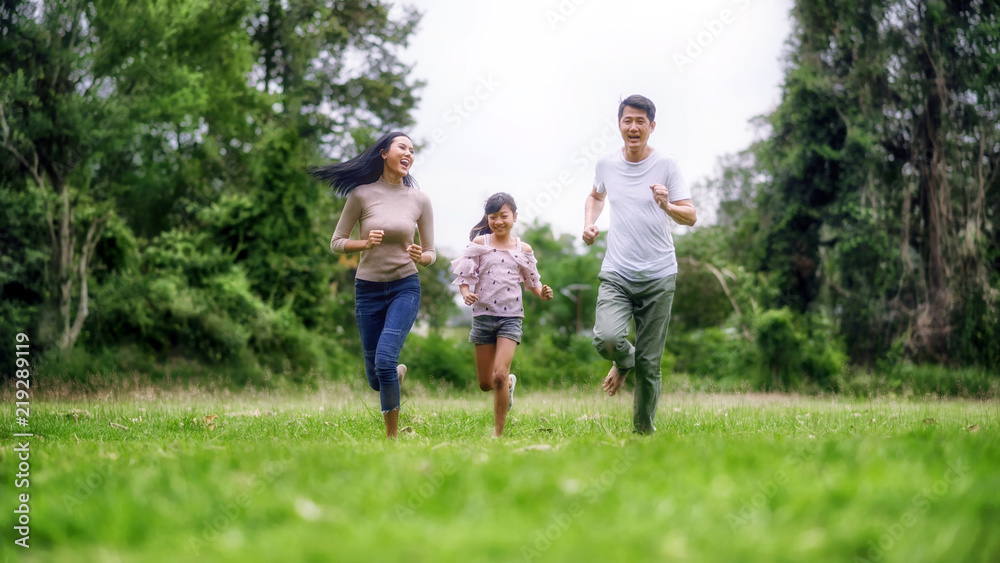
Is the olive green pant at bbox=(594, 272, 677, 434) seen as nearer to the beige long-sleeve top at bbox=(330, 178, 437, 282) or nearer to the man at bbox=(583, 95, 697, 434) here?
the man at bbox=(583, 95, 697, 434)

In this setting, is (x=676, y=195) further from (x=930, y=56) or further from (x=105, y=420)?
(x=930, y=56)

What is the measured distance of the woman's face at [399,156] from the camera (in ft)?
21.0

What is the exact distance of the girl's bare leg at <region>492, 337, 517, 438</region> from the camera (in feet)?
20.3

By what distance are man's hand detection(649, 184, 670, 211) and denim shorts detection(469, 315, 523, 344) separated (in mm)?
1471

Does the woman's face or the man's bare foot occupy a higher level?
the woman's face

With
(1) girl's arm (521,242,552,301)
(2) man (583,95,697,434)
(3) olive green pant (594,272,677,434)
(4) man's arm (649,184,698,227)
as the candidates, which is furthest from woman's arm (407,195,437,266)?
(4) man's arm (649,184,698,227)

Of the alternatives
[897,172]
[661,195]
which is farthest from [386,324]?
[897,172]

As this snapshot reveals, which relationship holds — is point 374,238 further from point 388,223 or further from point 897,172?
point 897,172

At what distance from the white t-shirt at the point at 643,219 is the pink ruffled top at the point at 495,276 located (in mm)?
717

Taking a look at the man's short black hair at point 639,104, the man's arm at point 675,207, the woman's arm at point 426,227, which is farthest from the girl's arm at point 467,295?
the man's short black hair at point 639,104

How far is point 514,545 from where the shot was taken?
231cm

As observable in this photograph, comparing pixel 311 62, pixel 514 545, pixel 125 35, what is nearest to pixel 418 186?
pixel 514 545

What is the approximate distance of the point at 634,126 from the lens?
6281 mm

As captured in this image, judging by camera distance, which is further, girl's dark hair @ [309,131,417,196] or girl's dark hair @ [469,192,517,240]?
girl's dark hair @ [469,192,517,240]
